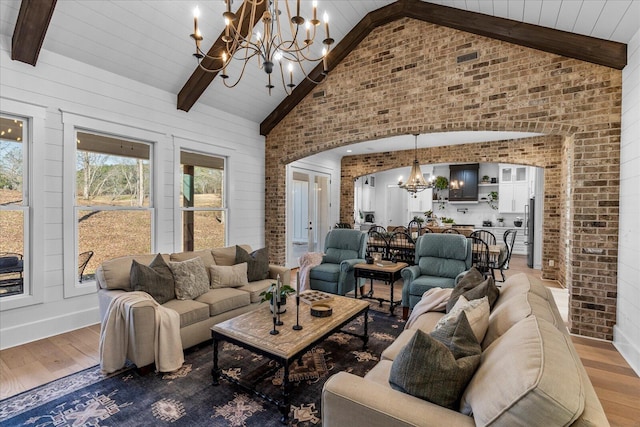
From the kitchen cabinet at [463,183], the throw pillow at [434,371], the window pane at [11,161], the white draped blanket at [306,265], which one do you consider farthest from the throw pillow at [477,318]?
the kitchen cabinet at [463,183]

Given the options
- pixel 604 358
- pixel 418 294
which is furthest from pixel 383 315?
pixel 604 358

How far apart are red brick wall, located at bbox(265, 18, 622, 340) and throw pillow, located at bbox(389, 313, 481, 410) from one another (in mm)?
3170

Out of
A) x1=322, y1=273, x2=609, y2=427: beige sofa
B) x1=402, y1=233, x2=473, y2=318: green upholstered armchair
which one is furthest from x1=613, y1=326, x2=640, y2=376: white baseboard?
x1=322, y1=273, x2=609, y2=427: beige sofa

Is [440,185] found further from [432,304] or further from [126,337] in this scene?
[126,337]

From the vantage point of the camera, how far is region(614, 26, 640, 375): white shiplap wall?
114 inches

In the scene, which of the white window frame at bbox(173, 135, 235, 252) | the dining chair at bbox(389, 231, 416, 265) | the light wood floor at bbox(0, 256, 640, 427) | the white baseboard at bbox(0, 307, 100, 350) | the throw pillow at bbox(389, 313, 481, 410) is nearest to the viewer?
the throw pillow at bbox(389, 313, 481, 410)

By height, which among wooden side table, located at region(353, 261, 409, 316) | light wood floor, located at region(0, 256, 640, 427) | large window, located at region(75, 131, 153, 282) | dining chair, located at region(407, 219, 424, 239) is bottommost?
light wood floor, located at region(0, 256, 640, 427)

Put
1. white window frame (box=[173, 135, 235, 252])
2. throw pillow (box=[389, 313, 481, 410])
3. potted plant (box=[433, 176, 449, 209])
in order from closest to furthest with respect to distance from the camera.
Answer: throw pillow (box=[389, 313, 481, 410]), white window frame (box=[173, 135, 235, 252]), potted plant (box=[433, 176, 449, 209])

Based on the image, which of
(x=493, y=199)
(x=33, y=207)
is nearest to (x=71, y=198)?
(x=33, y=207)

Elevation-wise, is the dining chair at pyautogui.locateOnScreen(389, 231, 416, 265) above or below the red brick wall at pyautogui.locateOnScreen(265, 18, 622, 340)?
below

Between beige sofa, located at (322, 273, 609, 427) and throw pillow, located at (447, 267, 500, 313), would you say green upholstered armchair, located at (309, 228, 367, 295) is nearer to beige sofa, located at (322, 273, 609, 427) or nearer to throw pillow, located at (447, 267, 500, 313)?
throw pillow, located at (447, 267, 500, 313)

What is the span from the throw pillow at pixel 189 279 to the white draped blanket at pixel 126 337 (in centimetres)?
54

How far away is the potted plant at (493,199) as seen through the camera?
32.7 feet

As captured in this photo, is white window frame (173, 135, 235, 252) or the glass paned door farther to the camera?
the glass paned door
